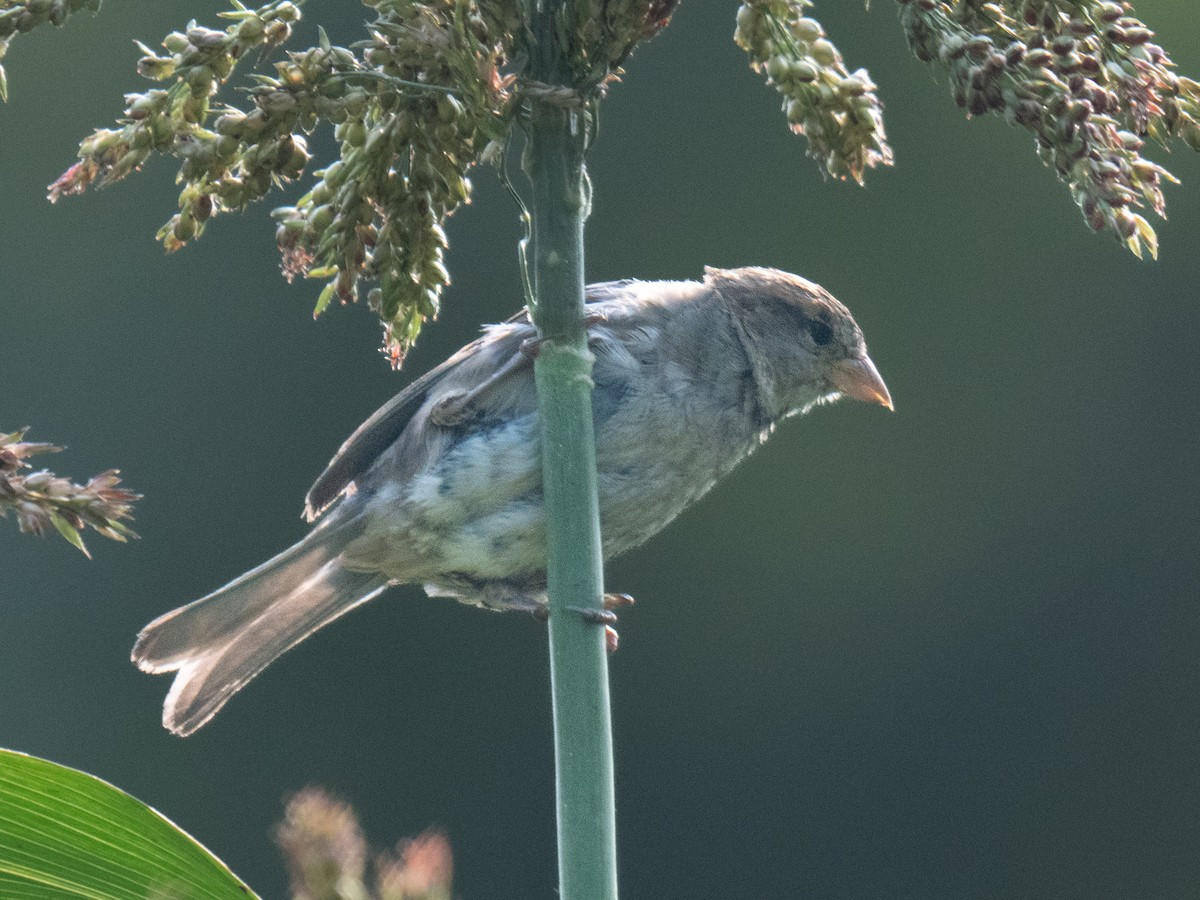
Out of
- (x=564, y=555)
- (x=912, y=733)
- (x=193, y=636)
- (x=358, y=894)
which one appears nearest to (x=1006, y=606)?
(x=912, y=733)

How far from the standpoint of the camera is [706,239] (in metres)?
7.12

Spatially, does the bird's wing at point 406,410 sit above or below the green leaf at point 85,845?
above

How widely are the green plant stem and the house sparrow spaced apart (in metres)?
0.74

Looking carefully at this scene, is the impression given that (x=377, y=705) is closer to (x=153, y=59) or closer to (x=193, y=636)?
(x=193, y=636)

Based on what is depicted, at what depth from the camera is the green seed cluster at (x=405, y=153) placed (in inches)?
42.8

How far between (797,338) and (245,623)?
962 millimetres

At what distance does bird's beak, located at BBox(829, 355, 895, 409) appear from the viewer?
249 cm

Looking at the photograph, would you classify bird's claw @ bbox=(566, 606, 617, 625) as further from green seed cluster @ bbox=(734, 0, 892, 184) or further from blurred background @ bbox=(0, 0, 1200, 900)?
blurred background @ bbox=(0, 0, 1200, 900)

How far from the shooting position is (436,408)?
7.10 ft

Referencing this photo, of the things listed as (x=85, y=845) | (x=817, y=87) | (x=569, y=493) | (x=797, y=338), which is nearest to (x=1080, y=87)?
(x=817, y=87)

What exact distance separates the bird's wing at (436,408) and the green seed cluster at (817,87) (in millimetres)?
938

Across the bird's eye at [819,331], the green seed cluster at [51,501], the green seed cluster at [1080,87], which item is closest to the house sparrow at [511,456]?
the bird's eye at [819,331]

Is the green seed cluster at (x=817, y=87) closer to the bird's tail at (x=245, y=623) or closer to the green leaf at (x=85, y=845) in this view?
the green leaf at (x=85, y=845)

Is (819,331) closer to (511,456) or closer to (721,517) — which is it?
(511,456)
